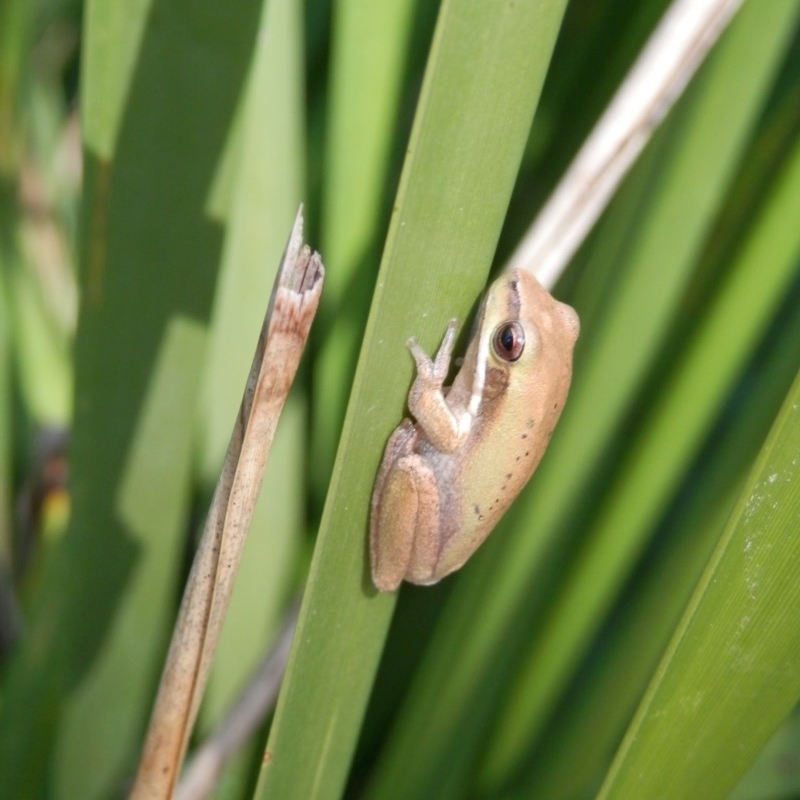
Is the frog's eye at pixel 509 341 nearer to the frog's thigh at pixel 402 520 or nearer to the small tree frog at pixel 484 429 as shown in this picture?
the small tree frog at pixel 484 429

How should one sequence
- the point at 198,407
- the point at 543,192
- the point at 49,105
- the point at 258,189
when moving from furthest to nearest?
the point at 49,105 < the point at 543,192 < the point at 198,407 < the point at 258,189

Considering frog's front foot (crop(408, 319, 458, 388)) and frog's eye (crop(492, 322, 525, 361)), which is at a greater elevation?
frog's eye (crop(492, 322, 525, 361))

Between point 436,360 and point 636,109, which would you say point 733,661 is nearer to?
point 436,360

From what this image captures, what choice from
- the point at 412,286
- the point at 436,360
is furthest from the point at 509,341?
the point at 412,286

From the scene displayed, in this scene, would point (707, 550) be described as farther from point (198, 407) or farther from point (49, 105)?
point (49, 105)

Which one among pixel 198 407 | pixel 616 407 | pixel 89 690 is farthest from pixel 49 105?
pixel 616 407

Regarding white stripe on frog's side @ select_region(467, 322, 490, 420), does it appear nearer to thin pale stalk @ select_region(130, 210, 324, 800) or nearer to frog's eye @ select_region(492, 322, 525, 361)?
frog's eye @ select_region(492, 322, 525, 361)

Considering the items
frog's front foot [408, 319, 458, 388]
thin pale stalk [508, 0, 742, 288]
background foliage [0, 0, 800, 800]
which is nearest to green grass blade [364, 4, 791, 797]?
background foliage [0, 0, 800, 800]
